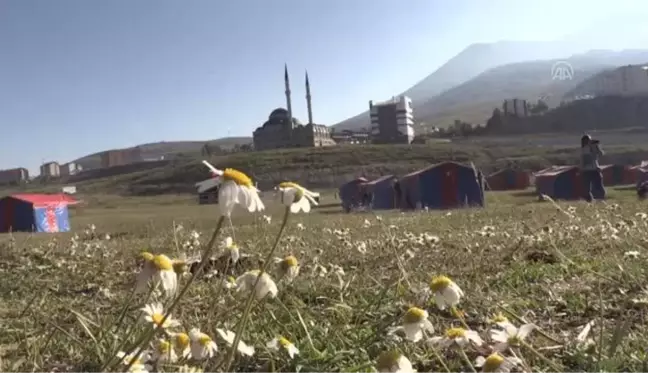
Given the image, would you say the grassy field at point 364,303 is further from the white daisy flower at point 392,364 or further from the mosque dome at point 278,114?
the mosque dome at point 278,114

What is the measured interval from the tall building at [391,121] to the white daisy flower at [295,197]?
123 metres

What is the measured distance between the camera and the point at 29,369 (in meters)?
1.76

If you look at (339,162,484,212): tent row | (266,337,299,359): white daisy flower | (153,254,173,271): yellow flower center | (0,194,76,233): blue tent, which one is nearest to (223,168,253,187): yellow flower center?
(153,254,173,271): yellow flower center

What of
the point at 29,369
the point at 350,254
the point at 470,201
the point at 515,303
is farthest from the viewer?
the point at 470,201

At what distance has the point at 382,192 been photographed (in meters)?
31.1

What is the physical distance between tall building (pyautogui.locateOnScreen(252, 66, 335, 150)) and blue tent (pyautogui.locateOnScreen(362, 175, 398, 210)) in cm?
7962

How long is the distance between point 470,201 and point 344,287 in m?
22.3

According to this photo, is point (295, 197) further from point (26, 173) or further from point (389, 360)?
point (26, 173)

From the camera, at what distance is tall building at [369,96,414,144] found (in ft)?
418

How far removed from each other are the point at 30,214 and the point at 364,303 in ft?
70.8

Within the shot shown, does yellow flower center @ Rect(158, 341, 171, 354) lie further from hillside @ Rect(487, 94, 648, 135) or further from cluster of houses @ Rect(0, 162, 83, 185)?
cluster of houses @ Rect(0, 162, 83, 185)

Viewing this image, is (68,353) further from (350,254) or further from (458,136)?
(458,136)

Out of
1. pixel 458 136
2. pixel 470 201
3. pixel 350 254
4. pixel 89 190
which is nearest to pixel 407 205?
pixel 470 201

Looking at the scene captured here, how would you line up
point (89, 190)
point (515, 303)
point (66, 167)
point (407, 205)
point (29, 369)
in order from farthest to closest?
1. point (66, 167)
2. point (89, 190)
3. point (407, 205)
4. point (515, 303)
5. point (29, 369)
